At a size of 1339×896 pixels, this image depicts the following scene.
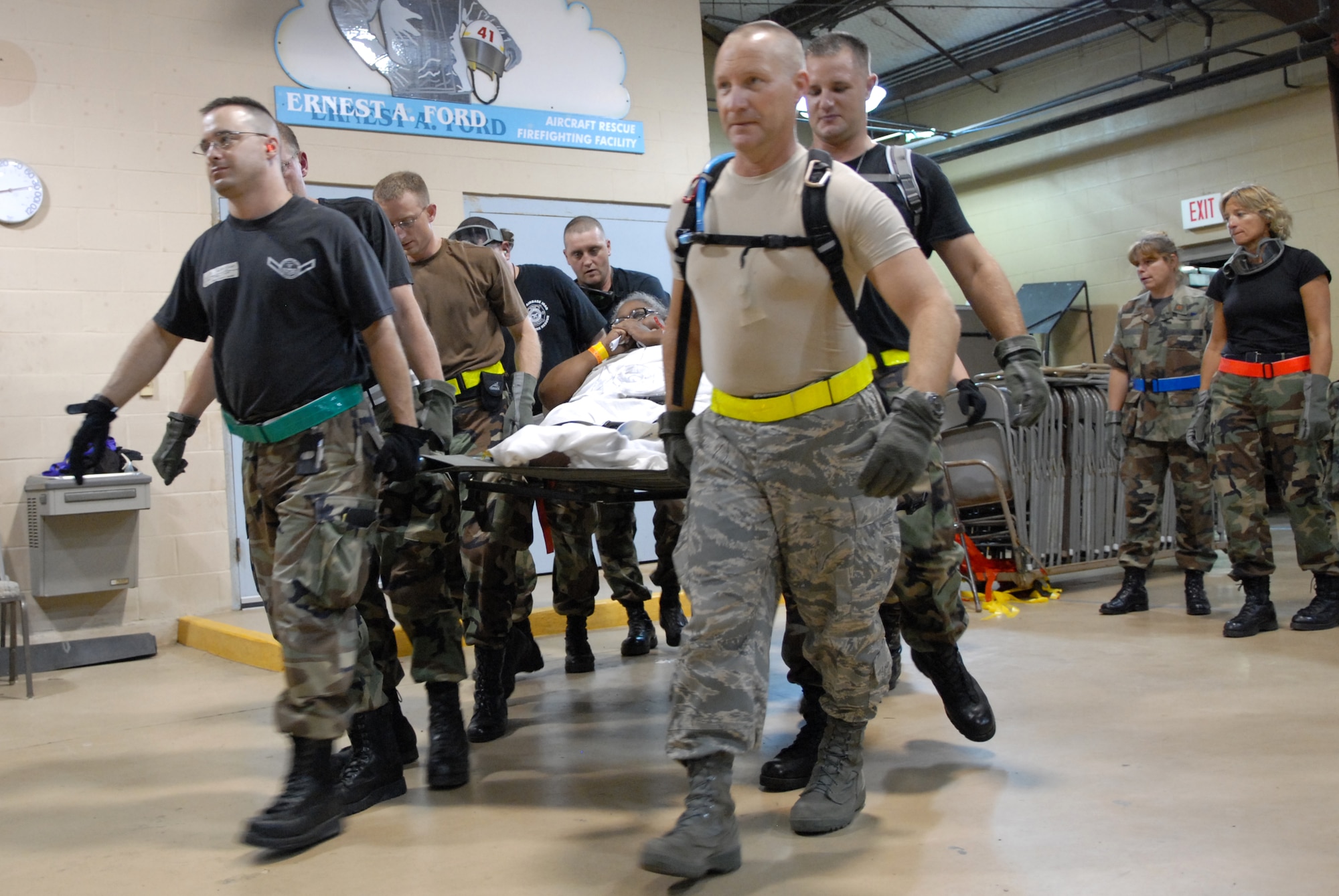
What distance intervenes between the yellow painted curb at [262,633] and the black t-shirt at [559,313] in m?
1.46

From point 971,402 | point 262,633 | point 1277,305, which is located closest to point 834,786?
point 971,402

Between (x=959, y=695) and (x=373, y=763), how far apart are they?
1.52 meters

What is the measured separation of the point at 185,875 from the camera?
227 cm

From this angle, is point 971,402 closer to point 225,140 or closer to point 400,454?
point 400,454

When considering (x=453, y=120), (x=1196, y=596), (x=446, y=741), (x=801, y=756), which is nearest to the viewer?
(x=801, y=756)

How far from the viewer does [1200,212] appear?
1105 centimetres

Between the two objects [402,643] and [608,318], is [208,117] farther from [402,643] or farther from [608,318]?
[402,643]

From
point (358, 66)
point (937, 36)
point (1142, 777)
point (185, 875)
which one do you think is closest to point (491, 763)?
point (185, 875)

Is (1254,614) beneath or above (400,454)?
beneath

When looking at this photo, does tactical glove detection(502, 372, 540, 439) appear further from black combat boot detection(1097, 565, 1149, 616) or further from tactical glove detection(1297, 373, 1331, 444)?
tactical glove detection(1297, 373, 1331, 444)

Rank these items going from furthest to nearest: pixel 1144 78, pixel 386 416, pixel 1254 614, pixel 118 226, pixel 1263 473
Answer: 1. pixel 1144 78
2. pixel 118 226
3. pixel 1263 473
4. pixel 1254 614
5. pixel 386 416

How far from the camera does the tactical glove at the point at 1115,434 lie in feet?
18.2

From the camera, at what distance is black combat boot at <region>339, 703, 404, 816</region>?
2.70 meters

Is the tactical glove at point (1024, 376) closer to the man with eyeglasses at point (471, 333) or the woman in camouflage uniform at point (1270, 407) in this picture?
the man with eyeglasses at point (471, 333)
